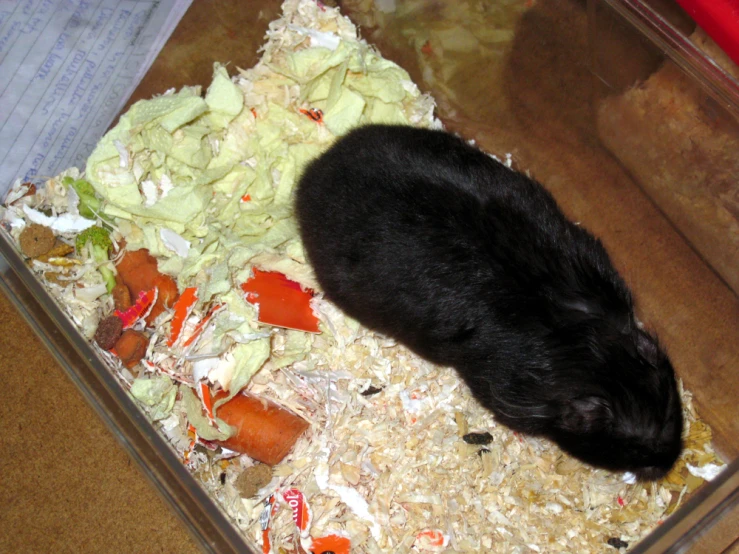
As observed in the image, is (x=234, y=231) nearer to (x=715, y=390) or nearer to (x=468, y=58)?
(x=468, y=58)

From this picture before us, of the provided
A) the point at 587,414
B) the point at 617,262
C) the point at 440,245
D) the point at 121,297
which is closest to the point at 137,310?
the point at 121,297

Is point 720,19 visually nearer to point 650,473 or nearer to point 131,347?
point 650,473

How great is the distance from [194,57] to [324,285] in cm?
129

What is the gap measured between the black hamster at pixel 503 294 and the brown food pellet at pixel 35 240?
47.5 inches

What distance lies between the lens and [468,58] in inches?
108

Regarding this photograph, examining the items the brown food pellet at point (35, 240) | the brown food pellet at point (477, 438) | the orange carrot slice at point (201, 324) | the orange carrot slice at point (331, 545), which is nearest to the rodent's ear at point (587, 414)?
the brown food pellet at point (477, 438)

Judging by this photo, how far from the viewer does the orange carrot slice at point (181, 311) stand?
96.0 inches

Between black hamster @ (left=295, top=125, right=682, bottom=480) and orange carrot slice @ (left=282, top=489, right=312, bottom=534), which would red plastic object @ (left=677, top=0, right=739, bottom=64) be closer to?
black hamster @ (left=295, top=125, right=682, bottom=480)

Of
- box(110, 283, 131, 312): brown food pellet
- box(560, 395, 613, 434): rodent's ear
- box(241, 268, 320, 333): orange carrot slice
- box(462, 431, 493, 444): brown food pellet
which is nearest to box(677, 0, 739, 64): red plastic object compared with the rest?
box(560, 395, 613, 434): rodent's ear

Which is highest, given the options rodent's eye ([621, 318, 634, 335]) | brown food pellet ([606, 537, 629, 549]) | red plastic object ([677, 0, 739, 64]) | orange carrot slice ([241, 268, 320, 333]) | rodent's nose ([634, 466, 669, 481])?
red plastic object ([677, 0, 739, 64])

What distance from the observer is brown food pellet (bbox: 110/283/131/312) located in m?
2.56

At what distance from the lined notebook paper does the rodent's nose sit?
8.25 feet

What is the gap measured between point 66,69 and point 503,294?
6.62ft

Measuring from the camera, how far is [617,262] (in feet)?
8.66
